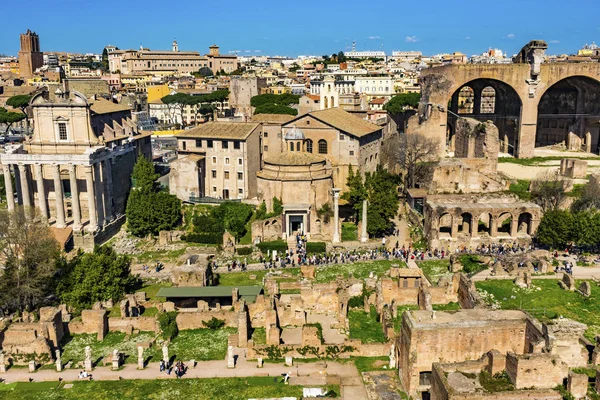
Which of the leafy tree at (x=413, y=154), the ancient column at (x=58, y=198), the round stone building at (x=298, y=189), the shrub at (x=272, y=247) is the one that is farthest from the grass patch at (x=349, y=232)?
the ancient column at (x=58, y=198)

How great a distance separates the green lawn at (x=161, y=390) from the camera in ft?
81.0

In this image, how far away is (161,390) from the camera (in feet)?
82.8

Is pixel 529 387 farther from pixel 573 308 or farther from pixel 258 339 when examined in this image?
pixel 258 339

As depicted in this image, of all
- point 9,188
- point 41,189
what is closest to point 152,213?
point 41,189

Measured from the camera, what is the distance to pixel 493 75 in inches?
2413

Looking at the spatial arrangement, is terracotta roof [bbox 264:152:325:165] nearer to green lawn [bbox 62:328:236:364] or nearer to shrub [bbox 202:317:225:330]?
shrub [bbox 202:317:225:330]

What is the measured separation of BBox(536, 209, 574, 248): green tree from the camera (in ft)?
128

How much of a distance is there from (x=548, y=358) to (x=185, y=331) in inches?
709

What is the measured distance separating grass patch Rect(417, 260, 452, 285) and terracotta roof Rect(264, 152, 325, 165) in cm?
1329

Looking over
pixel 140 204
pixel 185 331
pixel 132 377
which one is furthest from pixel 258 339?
pixel 140 204

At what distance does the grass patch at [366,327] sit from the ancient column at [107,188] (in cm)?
2625

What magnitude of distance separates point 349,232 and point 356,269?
25.2ft

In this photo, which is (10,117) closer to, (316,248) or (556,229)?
(316,248)

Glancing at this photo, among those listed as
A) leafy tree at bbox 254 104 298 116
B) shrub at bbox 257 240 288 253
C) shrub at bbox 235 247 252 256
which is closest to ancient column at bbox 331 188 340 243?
shrub at bbox 257 240 288 253
